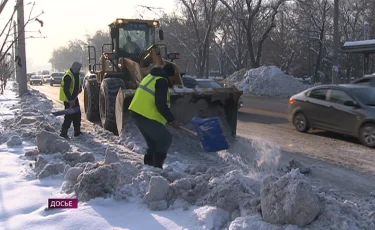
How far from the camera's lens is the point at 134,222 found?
4707 mm

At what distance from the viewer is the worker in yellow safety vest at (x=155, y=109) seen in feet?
21.2

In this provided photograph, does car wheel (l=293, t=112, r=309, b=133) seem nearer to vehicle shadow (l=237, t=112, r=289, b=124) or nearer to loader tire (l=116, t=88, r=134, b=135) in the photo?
vehicle shadow (l=237, t=112, r=289, b=124)

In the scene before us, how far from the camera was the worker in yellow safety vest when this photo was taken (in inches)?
255

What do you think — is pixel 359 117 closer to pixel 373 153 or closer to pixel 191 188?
pixel 373 153

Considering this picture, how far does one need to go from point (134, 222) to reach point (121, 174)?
115cm

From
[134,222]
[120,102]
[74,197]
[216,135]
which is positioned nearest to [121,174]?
[74,197]

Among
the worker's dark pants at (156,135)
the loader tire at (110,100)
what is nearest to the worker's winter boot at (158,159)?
the worker's dark pants at (156,135)

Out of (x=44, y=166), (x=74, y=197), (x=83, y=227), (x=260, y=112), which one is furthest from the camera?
(x=260, y=112)

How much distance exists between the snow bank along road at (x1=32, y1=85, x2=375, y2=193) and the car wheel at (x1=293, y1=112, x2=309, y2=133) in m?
0.17

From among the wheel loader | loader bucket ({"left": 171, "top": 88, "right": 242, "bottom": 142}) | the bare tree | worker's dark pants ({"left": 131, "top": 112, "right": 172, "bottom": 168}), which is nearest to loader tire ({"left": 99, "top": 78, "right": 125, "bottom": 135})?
the wheel loader

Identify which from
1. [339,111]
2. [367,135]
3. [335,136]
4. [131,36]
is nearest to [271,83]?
[131,36]

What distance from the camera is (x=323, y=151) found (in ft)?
30.9

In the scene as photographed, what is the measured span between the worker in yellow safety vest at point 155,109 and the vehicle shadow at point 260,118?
772 centimetres

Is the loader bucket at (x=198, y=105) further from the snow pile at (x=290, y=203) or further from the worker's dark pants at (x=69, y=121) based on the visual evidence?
the snow pile at (x=290, y=203)
